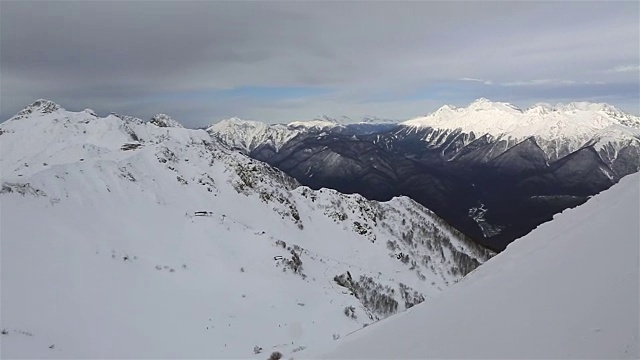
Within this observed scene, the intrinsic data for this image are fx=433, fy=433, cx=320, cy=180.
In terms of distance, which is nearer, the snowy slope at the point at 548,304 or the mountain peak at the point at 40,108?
the snowy slope at the point at 548,304

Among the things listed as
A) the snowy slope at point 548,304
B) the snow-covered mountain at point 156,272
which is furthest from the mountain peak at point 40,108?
the snowy slope at point 548,304

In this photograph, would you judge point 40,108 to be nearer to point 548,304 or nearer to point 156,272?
point 156,272

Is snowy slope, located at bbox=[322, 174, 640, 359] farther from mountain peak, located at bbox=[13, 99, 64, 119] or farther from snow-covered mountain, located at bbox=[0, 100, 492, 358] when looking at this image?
mountain peak, located at bbox=[13, 99, 64, 119]

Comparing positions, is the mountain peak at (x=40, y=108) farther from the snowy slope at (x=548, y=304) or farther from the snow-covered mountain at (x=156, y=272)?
the snowy slope at (x=548, y=304)

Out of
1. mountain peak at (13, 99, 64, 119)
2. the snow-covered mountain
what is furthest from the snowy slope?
mountain peak at (13, 99, 64, 119)

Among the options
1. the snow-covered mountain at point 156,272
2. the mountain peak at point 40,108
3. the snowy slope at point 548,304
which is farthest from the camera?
the mountain peak at point 40,108

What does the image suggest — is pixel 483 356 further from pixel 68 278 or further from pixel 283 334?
pixel 68 278

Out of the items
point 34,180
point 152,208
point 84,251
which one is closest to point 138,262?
point 84,251

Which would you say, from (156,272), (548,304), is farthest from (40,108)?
(548,304)
